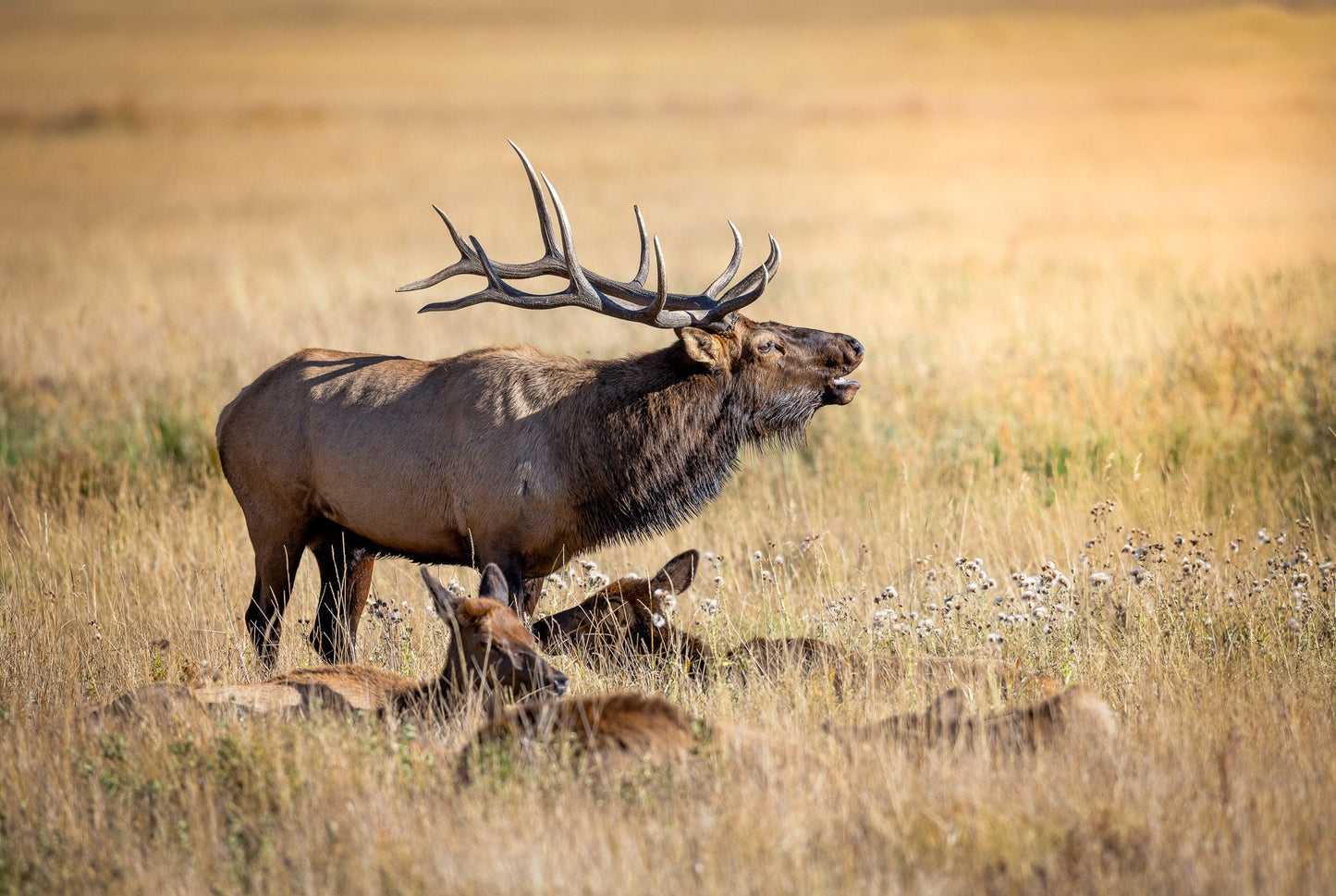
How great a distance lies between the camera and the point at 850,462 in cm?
922

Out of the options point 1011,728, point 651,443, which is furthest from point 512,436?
point 1011,728

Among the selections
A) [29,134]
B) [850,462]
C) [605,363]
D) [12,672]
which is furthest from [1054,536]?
[29,134]

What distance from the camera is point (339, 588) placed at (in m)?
6.85

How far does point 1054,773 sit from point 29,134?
54.8 metres

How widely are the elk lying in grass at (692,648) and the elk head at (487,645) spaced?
0.86 metres

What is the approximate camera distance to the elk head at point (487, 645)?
191 inches

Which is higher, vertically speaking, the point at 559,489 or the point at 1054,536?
the point at 559,489

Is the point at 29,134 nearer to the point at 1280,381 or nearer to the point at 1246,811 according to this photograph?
the point at 1280,381

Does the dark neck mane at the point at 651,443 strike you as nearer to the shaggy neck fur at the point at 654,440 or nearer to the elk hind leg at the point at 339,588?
the shaggy neck fur at the point at 654,440

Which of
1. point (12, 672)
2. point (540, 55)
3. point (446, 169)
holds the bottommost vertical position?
point (12, 672)

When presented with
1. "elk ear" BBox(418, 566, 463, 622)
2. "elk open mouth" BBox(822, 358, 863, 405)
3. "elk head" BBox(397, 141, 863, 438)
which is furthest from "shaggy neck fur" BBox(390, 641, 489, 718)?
"elk open mouth" BBox(822, 358, 863, 405)

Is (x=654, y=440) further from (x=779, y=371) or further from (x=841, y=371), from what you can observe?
(x=841, y=371)

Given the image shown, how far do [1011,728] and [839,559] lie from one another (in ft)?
10.9

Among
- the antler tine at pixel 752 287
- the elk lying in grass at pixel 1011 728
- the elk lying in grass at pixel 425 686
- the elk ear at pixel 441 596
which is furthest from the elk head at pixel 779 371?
the elk lying in grass at pixel 1011 728
